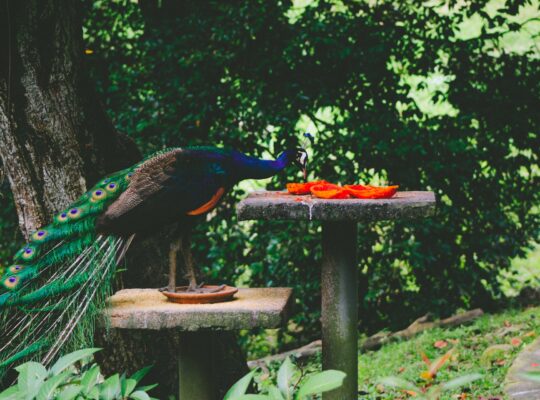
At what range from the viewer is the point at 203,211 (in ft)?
12.8

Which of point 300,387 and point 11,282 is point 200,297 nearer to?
point 11,282

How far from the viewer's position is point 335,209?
3.64 m

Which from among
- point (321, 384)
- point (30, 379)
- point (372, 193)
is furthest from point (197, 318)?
point (321, 384)

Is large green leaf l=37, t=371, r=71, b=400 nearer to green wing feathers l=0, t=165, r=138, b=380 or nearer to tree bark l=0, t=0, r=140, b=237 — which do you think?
green wing feathers l=0, t=165, r=138, b=380

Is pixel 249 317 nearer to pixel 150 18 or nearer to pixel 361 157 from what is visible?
pixel 361 157

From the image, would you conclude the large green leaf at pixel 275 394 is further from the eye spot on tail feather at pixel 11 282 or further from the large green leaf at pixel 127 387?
the eye spot on tail feather at pixel 11 282

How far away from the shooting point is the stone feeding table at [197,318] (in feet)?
11.8

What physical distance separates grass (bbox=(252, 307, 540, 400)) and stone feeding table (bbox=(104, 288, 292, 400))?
54.9 inches

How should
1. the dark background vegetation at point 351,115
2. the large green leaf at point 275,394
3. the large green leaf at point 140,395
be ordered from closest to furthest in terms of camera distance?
the large green leaf at point 275,394, the large green leaf at point 140,395, the dark background vegetation at point 351,115

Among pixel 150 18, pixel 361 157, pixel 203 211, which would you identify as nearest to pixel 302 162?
pixel 203 211

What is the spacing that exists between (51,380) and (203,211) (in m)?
1.34

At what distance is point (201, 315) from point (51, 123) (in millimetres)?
1695

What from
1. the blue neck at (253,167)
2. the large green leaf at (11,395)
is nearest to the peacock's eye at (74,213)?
the blue neck at (253,167)

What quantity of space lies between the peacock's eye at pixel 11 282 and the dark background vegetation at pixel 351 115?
3.00m
